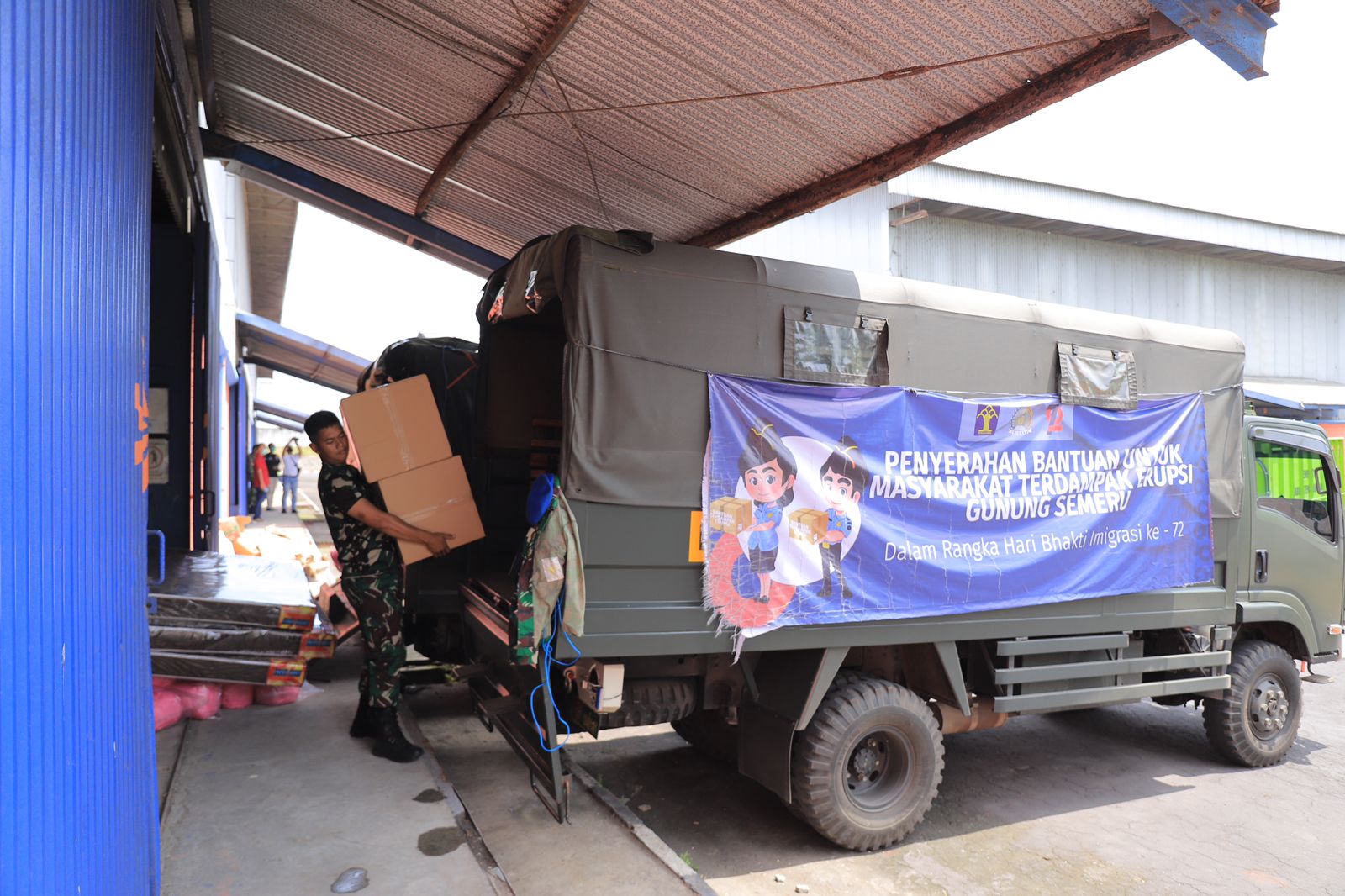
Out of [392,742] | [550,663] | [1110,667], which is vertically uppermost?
[550,663]

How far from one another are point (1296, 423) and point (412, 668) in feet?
23.1

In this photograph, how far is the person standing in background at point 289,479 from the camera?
26.0 m

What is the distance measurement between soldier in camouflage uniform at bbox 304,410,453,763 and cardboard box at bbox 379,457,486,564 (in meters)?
0.06

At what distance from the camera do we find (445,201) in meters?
8.01

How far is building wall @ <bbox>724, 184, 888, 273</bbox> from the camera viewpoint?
547 inches

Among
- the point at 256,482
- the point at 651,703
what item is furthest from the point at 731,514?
the point at 256,482

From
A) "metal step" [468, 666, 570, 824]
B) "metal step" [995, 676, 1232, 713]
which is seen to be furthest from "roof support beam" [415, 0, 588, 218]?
"metal step" [995, 676, 1232, 713]

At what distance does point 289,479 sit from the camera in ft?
87.1

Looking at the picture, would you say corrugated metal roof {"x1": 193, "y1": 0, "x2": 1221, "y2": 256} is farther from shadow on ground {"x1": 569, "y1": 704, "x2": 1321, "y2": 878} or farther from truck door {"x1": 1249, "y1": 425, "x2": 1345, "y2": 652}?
shadow on ground {"x1": 569, "y1": 704, "x2": 1321, "y2": 878}

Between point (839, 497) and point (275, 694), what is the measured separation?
12.9 feet

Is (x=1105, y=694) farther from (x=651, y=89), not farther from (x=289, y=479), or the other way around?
(x=289, y=479)

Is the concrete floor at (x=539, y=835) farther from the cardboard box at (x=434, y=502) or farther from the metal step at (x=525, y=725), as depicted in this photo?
the cardboard box at (x=434, y=502)

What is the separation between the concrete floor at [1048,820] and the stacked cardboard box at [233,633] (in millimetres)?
2040

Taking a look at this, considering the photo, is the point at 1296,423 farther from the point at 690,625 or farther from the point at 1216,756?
the point at 690,625
